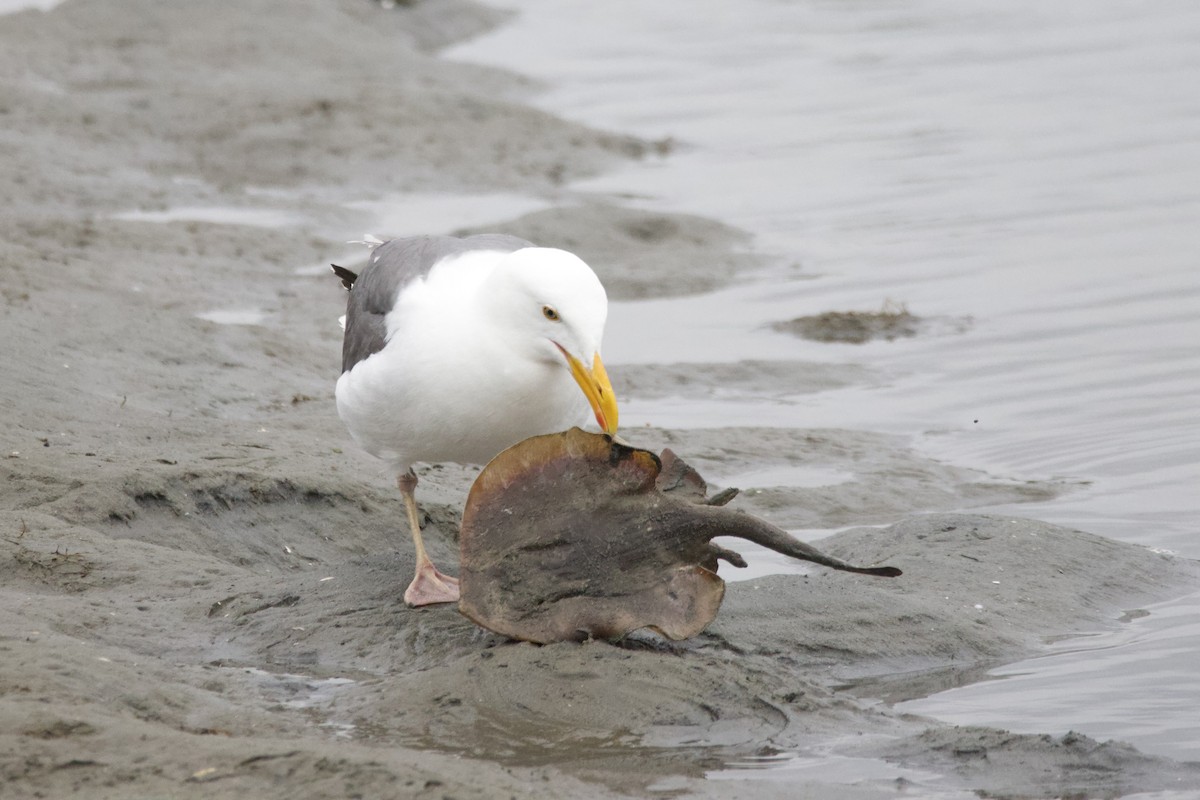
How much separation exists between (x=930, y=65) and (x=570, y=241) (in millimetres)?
6995

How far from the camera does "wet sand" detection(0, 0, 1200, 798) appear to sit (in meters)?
4.43

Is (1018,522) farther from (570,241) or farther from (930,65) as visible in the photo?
(930,65)

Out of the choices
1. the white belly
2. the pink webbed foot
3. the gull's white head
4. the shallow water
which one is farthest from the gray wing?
the shallow water

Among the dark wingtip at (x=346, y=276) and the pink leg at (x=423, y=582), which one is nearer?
the pink leg at (x=423, y=582)

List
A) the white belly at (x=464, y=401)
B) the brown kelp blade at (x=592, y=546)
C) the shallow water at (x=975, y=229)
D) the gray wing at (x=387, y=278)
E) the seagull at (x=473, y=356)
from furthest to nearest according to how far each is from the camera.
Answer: the shallow water at (x=975, y=229) → the gray wing at (x=387, y=278) → the white belly at (x=464, y=401) → the seagull at (x=473, y=356) → the brown kelp blade at (x=592, y=546)

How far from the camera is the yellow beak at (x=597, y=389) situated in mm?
5051

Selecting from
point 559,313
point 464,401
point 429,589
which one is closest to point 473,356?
point 464,401

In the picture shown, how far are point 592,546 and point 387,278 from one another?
54.0 inches

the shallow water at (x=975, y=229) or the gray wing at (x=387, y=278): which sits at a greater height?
the gray wing at (x=387, y=278)

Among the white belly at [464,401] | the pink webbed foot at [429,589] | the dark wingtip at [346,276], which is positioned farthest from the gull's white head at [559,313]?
the dark wingtip at [346,276]

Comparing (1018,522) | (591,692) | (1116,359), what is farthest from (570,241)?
(591,692)

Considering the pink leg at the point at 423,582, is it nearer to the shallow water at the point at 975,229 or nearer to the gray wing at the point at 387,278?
the gray wing at the point at 387,278

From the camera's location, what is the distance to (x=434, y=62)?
17.8 metres

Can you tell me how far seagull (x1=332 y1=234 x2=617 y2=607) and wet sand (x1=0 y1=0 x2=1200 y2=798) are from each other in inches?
22.5
